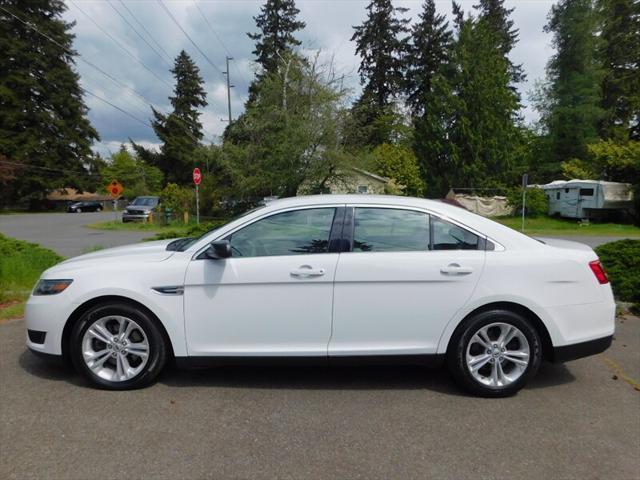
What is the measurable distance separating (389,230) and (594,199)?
29.8 metres

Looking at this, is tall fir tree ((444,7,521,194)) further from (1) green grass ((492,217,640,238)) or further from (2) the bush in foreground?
(2) the bush in foreground

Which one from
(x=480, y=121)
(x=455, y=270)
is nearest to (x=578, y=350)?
(x=455, y=270)

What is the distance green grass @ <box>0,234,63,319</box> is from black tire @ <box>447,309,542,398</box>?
5532 mm

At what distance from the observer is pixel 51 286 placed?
12.1 ft

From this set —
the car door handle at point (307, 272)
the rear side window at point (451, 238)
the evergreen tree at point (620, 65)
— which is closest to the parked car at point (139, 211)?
the car door handle at point (307, 272)

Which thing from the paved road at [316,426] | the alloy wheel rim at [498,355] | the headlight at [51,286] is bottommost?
the paved road at [316,426]

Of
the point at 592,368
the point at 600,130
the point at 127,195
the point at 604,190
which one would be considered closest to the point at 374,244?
the point at 592,368

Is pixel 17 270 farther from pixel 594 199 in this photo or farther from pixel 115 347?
pixel 594 199

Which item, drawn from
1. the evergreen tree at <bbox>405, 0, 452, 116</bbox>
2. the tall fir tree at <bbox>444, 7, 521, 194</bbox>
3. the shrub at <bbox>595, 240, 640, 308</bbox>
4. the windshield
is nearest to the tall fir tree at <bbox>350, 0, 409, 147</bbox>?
the evergreen tree at <bbox>405, 0, 452, 116</bbox>

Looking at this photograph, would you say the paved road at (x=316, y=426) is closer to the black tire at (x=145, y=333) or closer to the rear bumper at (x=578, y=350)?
the black tire at (x=145, y=333)

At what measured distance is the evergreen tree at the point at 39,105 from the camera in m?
47.5

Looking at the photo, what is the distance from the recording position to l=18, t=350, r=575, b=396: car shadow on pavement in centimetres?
374

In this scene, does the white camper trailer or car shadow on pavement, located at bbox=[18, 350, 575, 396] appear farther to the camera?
the white camper trailer

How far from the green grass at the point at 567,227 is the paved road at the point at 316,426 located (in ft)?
68.8
